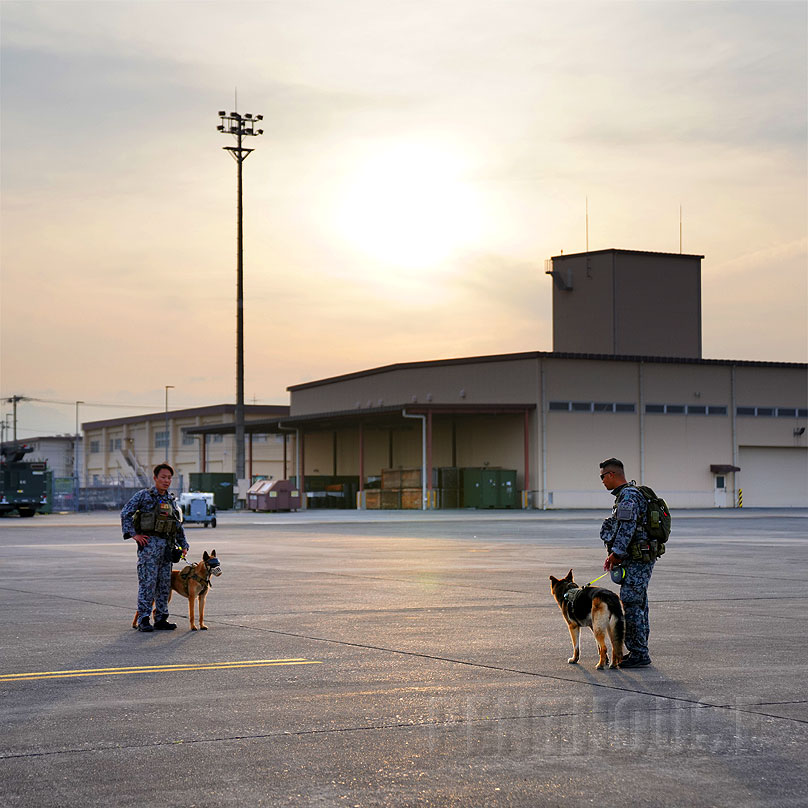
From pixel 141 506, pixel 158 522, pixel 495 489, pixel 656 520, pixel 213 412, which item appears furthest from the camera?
pixel 213 412

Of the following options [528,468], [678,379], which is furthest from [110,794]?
[678,379]

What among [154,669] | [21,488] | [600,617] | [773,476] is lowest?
[154,669]

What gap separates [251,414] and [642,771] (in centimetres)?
10725

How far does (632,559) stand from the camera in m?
10.8

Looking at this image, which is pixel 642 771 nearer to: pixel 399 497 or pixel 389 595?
pixel 389 595

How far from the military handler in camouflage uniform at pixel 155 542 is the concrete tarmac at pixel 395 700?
1.26 ft

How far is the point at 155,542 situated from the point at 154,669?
305 centimetres

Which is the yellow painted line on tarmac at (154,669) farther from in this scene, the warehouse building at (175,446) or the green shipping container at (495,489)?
the warehouse building at (175,446)

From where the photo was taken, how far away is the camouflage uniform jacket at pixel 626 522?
1068 centimetres

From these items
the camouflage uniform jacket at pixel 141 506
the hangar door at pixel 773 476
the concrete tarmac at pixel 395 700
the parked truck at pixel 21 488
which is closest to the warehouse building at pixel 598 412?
the hangar door at pixel 773 476

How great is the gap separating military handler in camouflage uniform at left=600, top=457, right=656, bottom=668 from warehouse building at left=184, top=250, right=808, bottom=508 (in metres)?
49.2

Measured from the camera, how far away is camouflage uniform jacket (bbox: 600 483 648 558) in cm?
1068

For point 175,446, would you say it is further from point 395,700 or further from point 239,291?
point 395,700

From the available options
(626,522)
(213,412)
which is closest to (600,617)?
(626,522)
